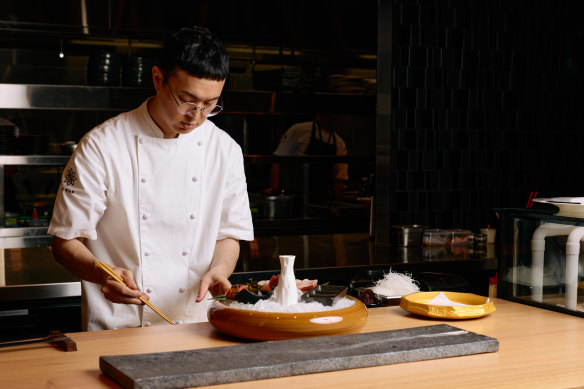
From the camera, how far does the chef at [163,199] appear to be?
7.72 ft

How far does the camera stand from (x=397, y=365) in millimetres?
1739

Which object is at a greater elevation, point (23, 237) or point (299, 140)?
point (299, 140)

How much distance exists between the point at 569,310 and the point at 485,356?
2.09 feet

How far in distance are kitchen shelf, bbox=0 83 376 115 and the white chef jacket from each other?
2625 mm

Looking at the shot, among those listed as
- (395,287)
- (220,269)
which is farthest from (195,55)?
(395,287)

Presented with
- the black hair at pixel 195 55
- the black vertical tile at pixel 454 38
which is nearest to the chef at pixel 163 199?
the black hair at pixel 195 55

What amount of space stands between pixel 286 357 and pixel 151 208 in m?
1.05

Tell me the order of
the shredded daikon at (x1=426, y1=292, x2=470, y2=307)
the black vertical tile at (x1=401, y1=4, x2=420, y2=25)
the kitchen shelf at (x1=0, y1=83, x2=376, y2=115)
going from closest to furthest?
1. the shredded daikon at (x1=426, y1=292, x2=470, y2=307)
2. the black vertical tile at (x1=401, y1=4, x2=420, y2=25)
3. the kitchen shelf at (x1=0, y1=83, x2=376, y2=115)

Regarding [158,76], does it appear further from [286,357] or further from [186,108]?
[286,357]

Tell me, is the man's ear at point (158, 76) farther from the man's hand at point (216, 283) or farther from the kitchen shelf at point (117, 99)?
the kitchen shelf at point (117, 99)

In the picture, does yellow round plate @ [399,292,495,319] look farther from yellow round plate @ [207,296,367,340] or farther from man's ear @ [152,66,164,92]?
man's ear @ [152,66,164,92]

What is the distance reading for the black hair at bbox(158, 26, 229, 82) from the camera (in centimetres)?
231

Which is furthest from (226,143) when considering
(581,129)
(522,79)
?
(581,129)

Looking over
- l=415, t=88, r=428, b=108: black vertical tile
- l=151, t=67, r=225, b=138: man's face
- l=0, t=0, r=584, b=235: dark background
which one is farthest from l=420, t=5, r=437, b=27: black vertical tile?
l=151, t=67, r=225, b=138: man's face
